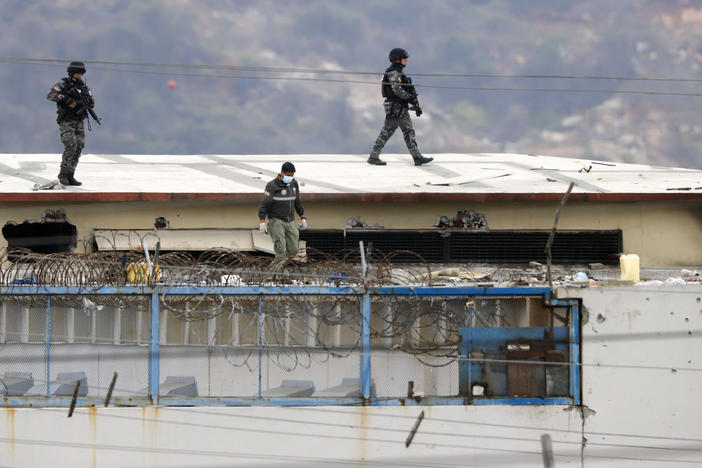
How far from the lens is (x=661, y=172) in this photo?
1861 centimetres

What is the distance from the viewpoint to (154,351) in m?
11.6

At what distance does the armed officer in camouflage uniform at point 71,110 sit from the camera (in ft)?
49.8

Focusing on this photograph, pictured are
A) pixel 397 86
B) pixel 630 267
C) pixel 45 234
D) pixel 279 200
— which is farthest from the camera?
pixel 397 86

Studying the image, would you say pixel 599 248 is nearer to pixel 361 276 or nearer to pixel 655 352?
pixel 655 352

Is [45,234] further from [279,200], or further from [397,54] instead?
[397,54]

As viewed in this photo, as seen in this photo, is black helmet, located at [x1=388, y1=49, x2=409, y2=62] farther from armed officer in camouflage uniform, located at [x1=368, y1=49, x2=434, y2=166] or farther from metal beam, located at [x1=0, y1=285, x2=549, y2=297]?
metal beam, located at [x1=0, y1=285, x2=549, y2=297]

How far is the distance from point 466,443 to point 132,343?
425 centimetres

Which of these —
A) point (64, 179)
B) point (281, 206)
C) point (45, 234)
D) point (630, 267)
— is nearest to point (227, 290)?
point (281, 206)

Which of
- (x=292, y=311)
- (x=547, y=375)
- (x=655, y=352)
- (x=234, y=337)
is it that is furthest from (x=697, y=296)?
(x=234, y=337)

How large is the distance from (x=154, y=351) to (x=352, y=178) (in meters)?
6.59

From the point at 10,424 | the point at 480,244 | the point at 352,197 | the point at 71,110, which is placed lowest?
the point at 10,424

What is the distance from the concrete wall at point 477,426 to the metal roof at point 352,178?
167 inches

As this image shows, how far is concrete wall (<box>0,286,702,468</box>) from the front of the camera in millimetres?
11406

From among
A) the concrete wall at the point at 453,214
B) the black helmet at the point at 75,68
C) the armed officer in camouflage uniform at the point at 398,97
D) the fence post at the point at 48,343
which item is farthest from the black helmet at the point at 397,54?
the fence post at the point at 48,343
